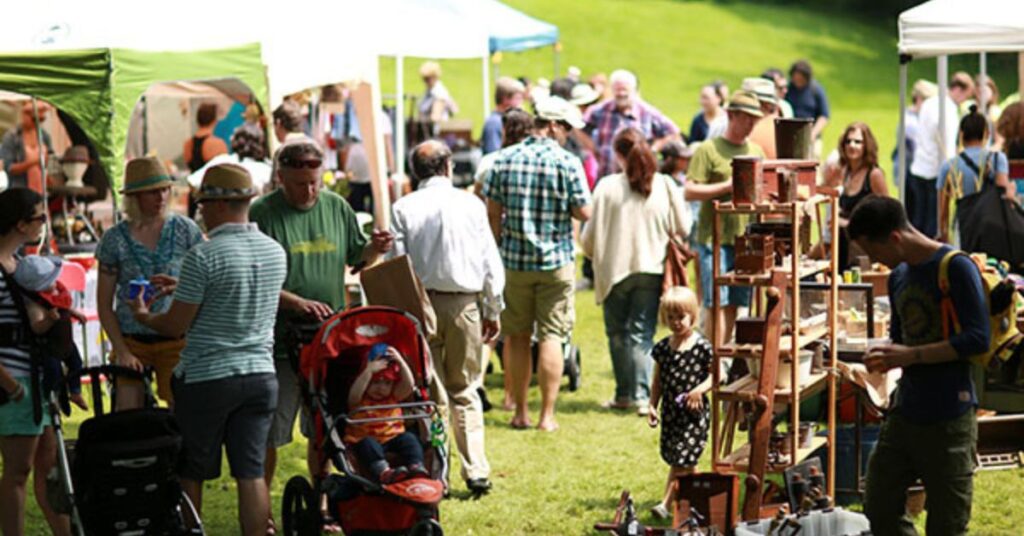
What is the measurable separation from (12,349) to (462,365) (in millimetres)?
2534

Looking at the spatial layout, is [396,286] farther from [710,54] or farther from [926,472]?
[710,54]

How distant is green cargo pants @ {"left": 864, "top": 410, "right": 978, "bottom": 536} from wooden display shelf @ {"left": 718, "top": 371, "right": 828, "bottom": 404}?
91 cm

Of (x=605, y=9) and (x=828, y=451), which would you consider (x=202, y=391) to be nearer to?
(x=828, y=451)

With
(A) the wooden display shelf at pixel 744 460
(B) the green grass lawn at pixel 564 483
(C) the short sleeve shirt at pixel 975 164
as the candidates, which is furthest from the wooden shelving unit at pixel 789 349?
(C) the short sleeve shirt at pixel 975 164

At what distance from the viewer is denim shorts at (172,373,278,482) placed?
255 inches

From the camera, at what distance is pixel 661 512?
7812 millimetres

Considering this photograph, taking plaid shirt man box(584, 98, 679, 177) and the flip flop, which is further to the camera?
plaid shirt man box(584, 98, 679, 177)

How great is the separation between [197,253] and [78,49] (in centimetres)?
220

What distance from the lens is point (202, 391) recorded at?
6461 mm

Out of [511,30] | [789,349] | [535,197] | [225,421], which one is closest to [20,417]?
[225,421]

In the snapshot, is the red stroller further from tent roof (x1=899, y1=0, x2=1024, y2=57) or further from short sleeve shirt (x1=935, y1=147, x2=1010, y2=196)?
short sleeve shirt (x1=935, y1=147, x2=1010, y2=196)

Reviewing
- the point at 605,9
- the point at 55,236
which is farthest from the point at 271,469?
the point at 605,9

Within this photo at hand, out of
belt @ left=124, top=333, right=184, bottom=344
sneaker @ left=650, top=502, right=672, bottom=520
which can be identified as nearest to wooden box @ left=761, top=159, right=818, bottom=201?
sneaker @ left=650, top=502, right=672, bottom=520

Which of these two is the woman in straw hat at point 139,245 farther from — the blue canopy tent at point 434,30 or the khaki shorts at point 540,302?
the blue canopy tent at point 434,30
